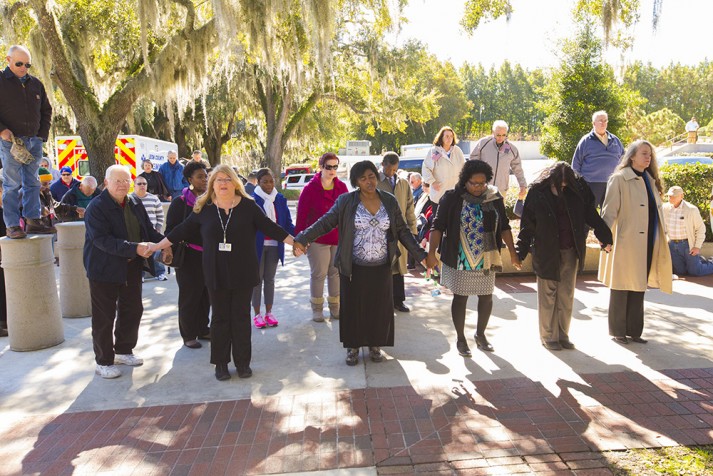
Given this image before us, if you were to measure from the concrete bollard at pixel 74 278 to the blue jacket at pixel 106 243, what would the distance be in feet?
6.69

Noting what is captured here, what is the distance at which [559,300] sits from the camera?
17.5 feet

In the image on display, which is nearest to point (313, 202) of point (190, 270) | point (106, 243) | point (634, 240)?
point (190, 270)

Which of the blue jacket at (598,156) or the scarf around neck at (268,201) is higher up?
the blue jacket at (598,156)

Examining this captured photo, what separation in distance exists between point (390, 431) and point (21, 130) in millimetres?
4292

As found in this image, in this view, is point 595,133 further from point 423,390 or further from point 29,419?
point 29,419

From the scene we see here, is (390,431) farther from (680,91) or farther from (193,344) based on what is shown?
(680,91)

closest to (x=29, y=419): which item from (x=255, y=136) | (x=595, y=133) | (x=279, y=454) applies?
(x=279, y=454)

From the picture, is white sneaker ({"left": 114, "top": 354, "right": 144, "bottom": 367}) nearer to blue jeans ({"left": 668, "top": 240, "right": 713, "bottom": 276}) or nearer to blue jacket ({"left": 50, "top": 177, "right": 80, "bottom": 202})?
blue jacket ({"left": 50, "top": 177, "right": 80, "bottom": 202})

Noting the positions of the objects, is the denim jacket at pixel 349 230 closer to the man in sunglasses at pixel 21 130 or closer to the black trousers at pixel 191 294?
the black trousers at pixel 191 294

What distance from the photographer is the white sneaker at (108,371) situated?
16.3 ft

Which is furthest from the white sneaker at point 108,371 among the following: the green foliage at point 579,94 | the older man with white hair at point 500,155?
the green foliage at point 579,94

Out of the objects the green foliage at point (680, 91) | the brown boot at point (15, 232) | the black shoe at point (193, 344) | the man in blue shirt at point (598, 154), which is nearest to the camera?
the brown boot at point (15, 232)

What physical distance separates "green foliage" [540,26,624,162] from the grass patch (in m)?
16.5

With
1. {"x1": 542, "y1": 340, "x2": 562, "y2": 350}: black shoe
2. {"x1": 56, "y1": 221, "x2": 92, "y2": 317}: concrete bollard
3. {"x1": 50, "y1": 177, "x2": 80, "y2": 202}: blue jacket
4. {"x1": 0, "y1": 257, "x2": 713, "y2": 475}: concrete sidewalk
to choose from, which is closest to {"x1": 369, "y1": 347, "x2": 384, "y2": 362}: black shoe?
{"x1": 0, "y1": 257, "x2": 713, "y2": 475}: concrete sidewalk
